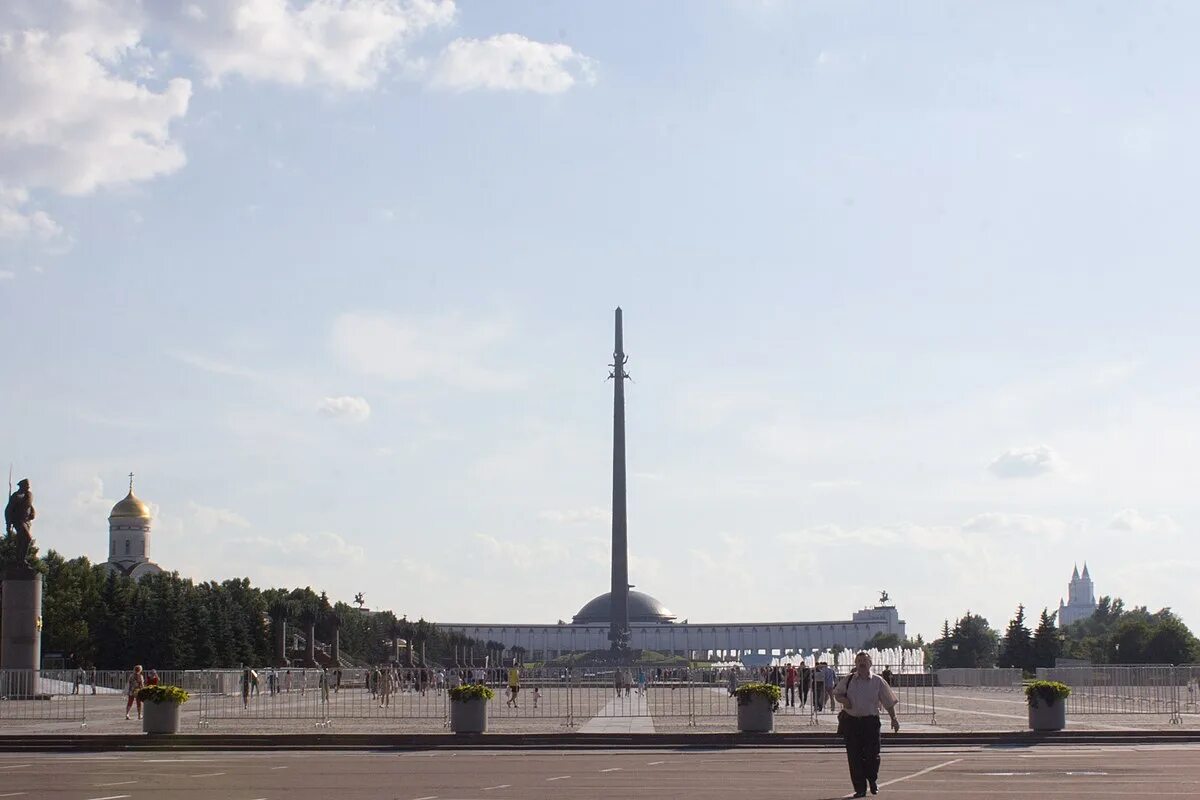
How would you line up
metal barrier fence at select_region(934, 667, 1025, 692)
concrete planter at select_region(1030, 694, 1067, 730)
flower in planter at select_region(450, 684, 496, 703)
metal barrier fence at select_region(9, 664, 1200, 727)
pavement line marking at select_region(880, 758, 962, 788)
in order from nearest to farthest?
pavement line marking at select_region(880, 758, 962, 788) < concrete planter at select_region(1030, 694, 1067, 730) < flower in planter at select_region(450, 684, 496, 703) < metal barrier fence at select_region(9, 664, 1200, 727) < metal barrier fence at select_region(934, 667, 1025, 692)

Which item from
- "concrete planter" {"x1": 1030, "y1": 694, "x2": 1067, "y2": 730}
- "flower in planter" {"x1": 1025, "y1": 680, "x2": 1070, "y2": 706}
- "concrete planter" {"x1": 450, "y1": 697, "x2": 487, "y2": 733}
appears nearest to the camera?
"flower in planter" {"x1": 1025, "y1": 680, "x2": 1070, "y2": 706}

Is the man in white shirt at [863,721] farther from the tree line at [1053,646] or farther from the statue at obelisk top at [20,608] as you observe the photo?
the tree line at [1053,646]

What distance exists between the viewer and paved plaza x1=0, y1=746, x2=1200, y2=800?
59.5 ft

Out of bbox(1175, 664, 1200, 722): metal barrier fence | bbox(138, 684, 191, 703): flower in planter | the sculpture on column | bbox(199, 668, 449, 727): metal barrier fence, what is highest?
the sculpture on column

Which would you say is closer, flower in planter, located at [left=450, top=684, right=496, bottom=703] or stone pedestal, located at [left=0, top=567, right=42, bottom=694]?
flower in planter, located at [left=450, top=684, right=496, bottom=703]

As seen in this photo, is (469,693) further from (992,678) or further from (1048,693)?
(992,678)

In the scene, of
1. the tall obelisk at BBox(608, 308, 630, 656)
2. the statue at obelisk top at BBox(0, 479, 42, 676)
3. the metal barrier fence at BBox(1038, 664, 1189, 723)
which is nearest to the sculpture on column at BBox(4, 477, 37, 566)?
the statue at obelisk top at BBox(0, 479, 42, 676)

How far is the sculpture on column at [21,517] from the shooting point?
55.9 meters

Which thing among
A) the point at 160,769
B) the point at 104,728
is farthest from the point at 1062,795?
the point at 104,728

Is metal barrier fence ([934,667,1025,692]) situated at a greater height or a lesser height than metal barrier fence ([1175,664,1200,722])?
lesser

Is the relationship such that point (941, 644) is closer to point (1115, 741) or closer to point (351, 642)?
point (351, 642)

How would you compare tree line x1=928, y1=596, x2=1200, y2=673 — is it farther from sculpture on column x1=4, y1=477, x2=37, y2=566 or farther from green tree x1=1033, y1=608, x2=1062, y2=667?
sculpture on column x1=4, y1=477, x2=37, y2=566

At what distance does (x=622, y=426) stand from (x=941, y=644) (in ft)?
117

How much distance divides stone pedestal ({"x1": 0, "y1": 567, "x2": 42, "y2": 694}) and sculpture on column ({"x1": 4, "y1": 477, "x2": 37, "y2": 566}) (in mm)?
742
